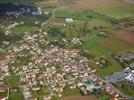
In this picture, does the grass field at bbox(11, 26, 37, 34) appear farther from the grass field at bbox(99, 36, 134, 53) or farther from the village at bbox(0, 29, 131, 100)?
the grass field at bbox(99, 36, 134, 53)

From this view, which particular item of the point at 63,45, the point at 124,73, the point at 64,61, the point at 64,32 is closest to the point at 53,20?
the point at 64,32

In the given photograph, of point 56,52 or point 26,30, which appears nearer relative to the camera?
point 56,52

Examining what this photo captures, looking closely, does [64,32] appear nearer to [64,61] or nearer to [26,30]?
[26,30]

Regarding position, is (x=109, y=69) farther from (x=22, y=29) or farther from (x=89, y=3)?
(x=89, y=3)

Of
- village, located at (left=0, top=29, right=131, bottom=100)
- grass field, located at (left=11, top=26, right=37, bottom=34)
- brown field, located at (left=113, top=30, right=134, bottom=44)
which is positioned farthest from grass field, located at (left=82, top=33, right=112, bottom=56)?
grass field, located at (left=11, top=26, right=37, bottom=34)

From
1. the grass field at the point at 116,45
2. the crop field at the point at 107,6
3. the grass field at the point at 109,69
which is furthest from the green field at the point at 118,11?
the grass field at the point at 109,69

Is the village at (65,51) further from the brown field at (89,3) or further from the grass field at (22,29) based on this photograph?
the brown field at (89,3)

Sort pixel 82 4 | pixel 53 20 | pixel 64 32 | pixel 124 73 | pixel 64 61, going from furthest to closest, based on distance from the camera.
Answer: pixel 82 4
pixel 53 20
pixel 64 32
pixel 64 61
pixel 124 73

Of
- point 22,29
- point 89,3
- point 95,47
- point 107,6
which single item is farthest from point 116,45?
point 89,3
